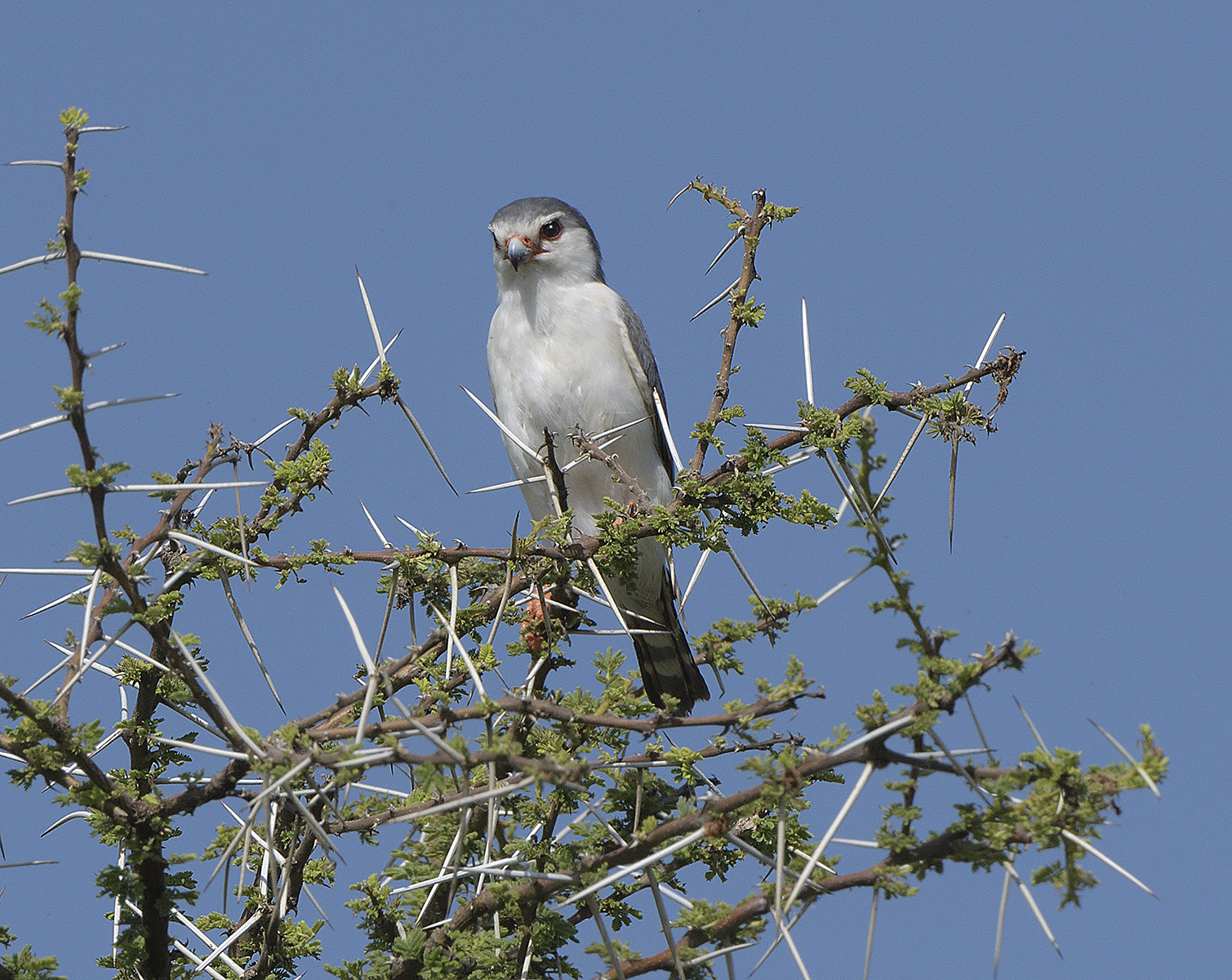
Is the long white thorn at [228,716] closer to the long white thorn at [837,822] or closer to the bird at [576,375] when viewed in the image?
the long white thorn at [837,822]

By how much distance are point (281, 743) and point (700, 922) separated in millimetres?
1111

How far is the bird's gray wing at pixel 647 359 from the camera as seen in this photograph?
5773 mm

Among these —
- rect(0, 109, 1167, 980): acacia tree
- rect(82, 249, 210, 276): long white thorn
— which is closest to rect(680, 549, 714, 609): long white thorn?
rect(0, 109, 1167, 980): acacia tree

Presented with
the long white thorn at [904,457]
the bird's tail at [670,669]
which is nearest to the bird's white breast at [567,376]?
the bird's tail at [670,669]

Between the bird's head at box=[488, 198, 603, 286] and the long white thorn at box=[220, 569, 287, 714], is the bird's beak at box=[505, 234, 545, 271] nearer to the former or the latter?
the bird's head at box=[488, 198, 603, 286]

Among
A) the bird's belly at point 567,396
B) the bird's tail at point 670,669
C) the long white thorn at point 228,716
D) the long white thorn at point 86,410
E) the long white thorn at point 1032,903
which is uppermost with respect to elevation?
the bird's belly at point 567,396

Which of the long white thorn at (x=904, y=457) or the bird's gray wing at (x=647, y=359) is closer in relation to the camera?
the long white thorn at (x=904, y=457)

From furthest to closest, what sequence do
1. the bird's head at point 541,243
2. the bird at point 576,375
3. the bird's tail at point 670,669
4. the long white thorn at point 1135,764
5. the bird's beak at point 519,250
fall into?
1. the bird's head at point 541,243
2. the bird's beak at point 519,250
3. the bird at point 576,375
4. the bird's tail at point 670,669
5. the long white thorn at point 1135,764

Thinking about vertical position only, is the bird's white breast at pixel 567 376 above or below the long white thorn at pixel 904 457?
above

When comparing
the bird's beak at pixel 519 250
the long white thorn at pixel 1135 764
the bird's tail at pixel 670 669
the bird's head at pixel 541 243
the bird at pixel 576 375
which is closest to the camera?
the long white thorn at pixel 1135 764

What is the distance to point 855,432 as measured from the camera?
2.99m

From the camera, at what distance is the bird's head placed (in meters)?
5.83

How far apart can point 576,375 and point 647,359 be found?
1.48 feet

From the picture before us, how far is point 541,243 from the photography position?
589cm
